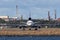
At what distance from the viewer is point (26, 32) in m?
91.1

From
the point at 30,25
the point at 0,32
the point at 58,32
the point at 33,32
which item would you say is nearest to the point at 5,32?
the point at 0,32

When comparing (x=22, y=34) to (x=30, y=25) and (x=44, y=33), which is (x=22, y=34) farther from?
(x=30, y=25)

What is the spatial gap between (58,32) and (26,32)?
8.28 meters

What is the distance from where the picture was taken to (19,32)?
90.1 m

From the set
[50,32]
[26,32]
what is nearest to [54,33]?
[50,32]

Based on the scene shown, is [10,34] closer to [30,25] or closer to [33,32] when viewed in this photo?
[33,32]

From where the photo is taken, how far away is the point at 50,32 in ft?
301

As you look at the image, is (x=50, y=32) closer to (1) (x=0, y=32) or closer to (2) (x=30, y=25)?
(1) (x=0, y=32)

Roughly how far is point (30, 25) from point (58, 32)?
71.6 ft

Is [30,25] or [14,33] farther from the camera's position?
[30,25]

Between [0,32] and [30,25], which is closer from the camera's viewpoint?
[0,32]

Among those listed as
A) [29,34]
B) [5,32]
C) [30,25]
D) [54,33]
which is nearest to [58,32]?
[54,33]

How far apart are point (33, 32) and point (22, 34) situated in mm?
3101

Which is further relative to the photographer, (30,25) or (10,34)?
(30,25)
